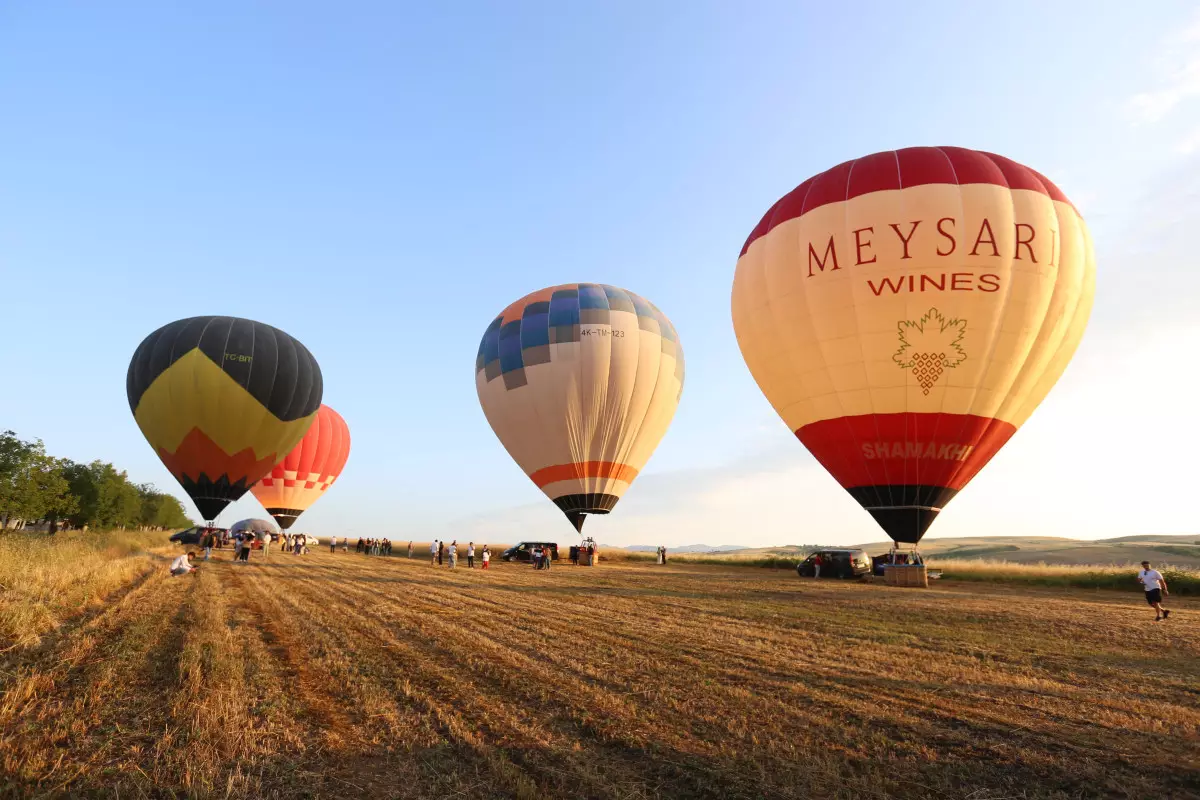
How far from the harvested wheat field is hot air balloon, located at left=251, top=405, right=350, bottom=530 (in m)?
42.2

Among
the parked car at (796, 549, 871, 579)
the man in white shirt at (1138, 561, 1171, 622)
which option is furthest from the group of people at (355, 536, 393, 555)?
the man in white shirt at (1138, 561, 1171, 622)

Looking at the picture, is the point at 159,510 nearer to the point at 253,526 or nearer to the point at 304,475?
the point at 253,526

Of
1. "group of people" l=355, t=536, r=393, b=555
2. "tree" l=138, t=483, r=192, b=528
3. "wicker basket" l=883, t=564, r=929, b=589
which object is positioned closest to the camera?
"wicker basket" l=883, t=564, r=929, b=589

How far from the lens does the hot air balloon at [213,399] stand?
29.8 meters

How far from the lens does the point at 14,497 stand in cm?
5144

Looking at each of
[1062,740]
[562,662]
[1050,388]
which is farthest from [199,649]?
[1050,388]

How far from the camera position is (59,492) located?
5644 centimetres

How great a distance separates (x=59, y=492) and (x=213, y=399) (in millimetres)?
40225

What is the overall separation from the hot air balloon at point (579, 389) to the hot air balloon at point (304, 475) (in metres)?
A: 23.7

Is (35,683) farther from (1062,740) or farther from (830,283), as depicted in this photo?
(830,283)

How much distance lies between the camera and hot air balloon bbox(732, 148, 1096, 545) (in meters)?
20.4

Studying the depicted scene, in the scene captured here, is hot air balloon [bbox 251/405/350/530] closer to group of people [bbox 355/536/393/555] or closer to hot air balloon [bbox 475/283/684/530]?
group of people [bbox 355/536/393/555]

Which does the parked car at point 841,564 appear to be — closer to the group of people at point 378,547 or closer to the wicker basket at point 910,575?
the wicker basket at point 910,575

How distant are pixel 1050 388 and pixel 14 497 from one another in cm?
6833
